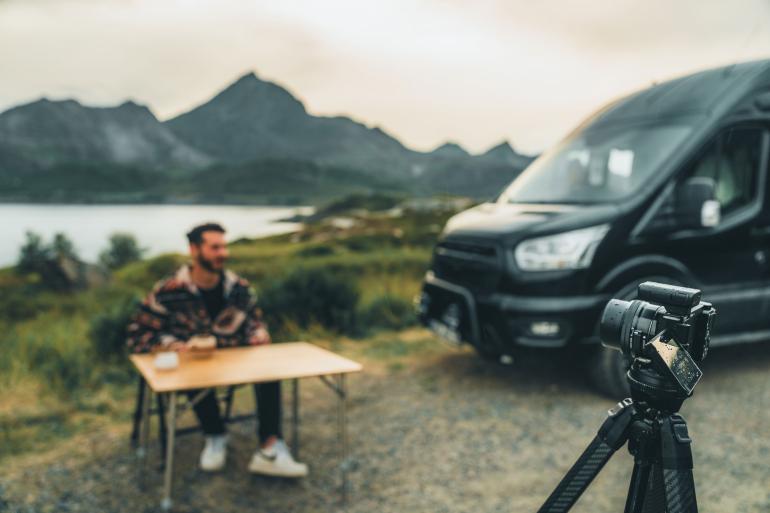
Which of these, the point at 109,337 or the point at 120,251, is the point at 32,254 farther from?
the point at 109,337

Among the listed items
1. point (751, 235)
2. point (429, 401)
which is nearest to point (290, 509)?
point (429, 401)

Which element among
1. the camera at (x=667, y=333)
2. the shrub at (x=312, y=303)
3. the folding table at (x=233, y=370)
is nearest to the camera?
the camera at (x=667, y=333)

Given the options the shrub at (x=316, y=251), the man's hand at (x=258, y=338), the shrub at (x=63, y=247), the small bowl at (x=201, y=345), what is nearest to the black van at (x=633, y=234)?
the man's hand at (x=258, y=338)

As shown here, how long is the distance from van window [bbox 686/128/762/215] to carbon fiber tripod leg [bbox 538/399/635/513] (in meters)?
3.96

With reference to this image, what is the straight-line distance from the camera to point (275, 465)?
376cm

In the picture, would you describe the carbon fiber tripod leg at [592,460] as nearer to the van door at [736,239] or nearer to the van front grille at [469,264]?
the van front grille at [469,264]

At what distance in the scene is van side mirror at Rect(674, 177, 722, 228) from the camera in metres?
4.66

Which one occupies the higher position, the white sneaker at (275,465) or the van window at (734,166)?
the van window at (734,166)

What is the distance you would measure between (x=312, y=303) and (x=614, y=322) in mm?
6946

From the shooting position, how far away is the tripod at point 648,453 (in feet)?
4.64

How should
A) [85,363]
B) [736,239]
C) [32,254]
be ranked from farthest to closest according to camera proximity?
[32,254] < [85,363] < [736,239]

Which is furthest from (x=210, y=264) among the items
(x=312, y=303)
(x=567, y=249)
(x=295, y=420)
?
(x=312, y=303)

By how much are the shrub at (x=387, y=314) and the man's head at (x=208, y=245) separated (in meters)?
4.64

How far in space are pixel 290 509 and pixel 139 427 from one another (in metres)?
1.50
